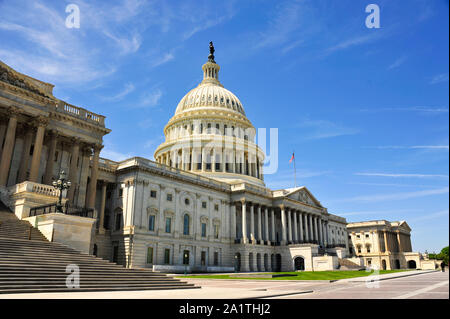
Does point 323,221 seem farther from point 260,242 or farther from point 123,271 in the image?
point 123,271

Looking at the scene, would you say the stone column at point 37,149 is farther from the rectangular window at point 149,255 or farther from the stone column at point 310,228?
the stone column at point 310,228

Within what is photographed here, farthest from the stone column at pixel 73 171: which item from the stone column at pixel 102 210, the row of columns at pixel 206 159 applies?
the row of columns at pixel 206 159

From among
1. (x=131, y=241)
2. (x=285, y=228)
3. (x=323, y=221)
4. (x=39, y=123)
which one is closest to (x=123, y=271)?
(x=39, y=123)

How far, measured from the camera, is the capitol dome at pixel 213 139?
86.8 metres

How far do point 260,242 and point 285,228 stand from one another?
25.4 ft

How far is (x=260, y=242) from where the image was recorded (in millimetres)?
74062

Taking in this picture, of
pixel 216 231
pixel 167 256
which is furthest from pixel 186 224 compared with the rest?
pixel 216 231

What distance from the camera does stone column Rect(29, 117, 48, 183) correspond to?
36412mm

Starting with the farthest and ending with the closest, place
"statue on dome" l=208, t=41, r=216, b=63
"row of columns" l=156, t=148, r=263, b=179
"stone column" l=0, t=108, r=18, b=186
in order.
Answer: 1. "statue on dome" l=208, t=41, r=216, b=63
2. "row of columns" l=156, t=148, r=263, b=179
3. "stone column" l=0, t=108, r=18, b=186

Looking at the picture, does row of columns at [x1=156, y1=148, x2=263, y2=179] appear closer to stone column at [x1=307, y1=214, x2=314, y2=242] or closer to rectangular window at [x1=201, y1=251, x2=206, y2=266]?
stone column at [x1=307, y1=214, x2=314, y2=242]

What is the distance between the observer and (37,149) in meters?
37.4

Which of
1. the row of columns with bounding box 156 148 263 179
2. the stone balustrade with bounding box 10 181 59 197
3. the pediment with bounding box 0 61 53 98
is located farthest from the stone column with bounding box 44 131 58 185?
the row of columns with bounding box 156 148 263 179

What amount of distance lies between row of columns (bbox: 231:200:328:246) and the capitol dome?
1054 centimetres
